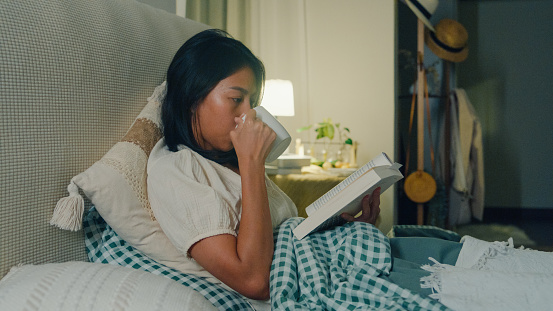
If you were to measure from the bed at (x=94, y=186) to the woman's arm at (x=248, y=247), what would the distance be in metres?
0.03

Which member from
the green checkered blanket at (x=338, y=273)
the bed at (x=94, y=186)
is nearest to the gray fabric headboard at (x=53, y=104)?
the bed at (x=94, y=186)

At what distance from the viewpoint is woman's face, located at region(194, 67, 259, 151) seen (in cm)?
102

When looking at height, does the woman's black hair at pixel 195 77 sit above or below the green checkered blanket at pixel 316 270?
above

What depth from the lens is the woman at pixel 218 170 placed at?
839mm

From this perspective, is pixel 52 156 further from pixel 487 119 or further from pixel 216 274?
pixel 487 119

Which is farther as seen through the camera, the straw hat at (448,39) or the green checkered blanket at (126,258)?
the straw hat at (448,39)

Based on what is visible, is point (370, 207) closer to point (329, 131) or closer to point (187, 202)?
point (187, 202)

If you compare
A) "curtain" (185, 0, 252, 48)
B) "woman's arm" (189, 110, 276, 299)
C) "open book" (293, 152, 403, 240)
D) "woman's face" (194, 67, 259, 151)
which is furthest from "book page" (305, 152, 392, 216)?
"curtain" (185, 0, 252, 48)

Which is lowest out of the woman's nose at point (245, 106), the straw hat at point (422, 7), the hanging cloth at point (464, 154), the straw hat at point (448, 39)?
the hanging cloth at point (464, 154)

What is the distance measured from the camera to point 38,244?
84 centimetres

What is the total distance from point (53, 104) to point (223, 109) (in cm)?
33

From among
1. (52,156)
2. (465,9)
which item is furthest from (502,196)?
(52,156)

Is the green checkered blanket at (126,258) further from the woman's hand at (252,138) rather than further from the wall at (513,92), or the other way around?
the wall at (513,92)

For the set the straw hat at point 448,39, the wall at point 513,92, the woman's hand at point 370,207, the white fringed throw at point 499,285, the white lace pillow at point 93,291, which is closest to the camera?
the white lace pillow at point 93,291
